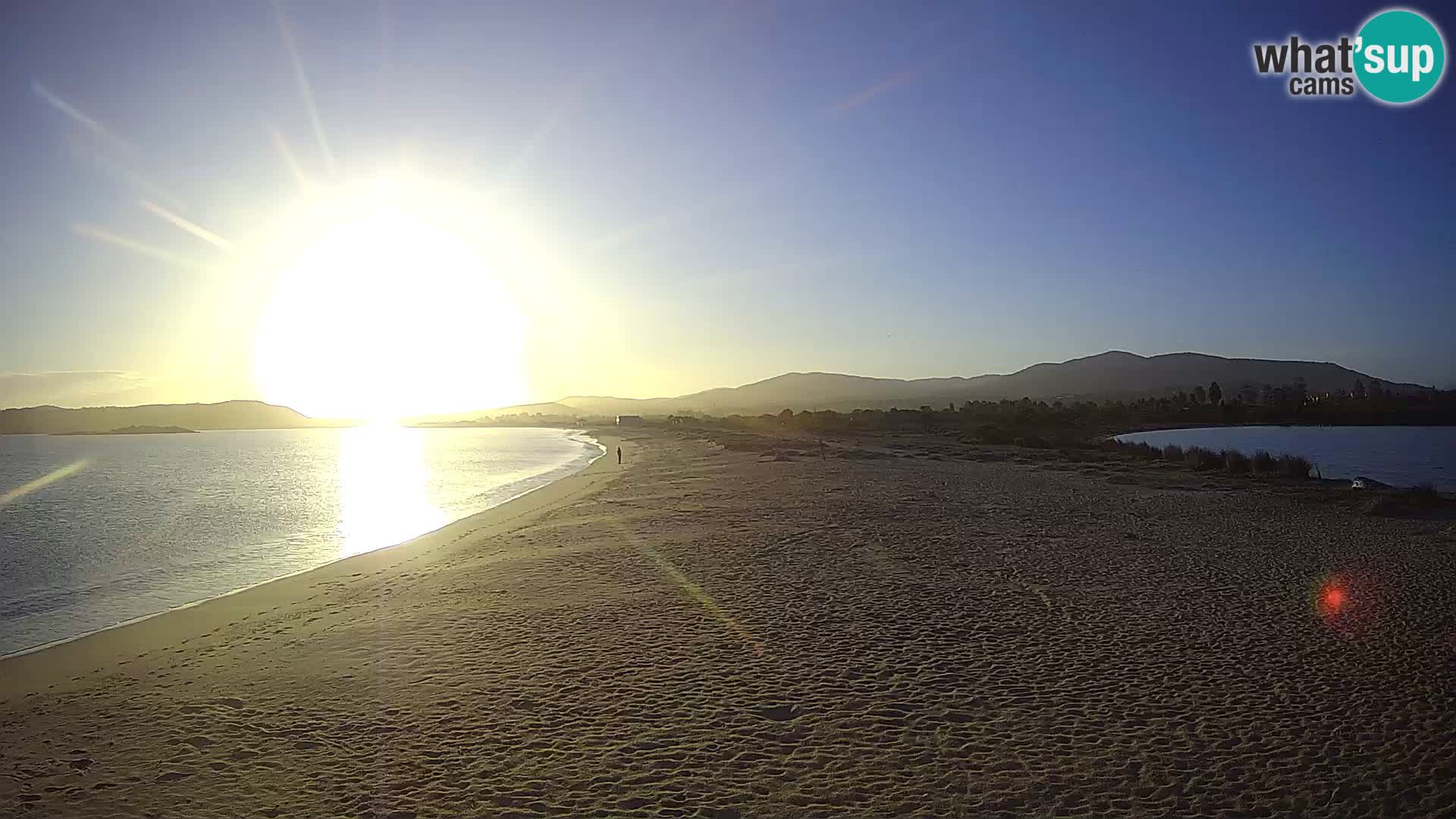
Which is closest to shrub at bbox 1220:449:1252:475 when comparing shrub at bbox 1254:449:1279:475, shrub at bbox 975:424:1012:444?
shrub at bbox 1254:449:1279:475

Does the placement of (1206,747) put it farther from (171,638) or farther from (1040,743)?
(171,638)

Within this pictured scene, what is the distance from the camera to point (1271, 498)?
21.9m

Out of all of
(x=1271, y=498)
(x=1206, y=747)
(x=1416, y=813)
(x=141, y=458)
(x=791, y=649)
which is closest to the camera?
(x=1416, y=813)

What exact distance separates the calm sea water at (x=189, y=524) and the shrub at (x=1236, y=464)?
26.8 meters

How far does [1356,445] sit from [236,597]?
60.9m

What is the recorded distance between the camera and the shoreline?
10070mm

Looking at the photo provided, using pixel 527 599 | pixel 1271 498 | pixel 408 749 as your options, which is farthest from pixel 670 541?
pixel 1271 498

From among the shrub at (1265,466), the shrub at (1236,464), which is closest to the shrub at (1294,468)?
the shrub at (1265,466)

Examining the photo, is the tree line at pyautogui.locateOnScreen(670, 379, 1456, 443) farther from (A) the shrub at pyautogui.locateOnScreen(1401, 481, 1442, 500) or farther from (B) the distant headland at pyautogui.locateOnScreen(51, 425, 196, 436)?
(B) the distant headland at pyautogui.locateOnScreen(51, 425, 196, 436)

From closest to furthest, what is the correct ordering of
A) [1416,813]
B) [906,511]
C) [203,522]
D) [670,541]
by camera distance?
[1416,813] < [670,541] < [906,511] < [203,522]

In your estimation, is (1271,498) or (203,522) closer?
(1271,498)

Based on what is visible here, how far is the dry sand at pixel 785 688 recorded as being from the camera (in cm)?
557

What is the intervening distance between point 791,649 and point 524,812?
3.93 meters

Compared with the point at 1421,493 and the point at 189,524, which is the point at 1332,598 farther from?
the point at 189,524
